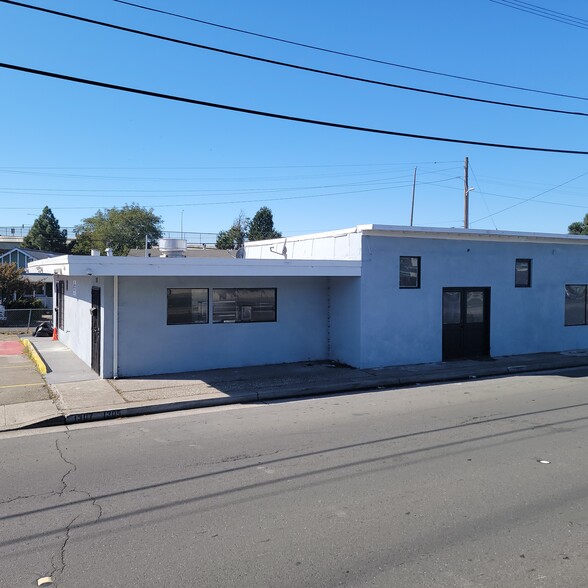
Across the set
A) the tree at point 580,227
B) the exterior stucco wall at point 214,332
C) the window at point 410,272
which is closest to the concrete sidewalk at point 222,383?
the exterior stucco wall at point 214,332

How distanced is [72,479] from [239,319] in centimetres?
807

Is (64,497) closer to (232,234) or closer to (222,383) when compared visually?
(222,383)

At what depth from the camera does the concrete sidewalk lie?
31.0ft

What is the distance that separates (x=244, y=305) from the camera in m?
13.9

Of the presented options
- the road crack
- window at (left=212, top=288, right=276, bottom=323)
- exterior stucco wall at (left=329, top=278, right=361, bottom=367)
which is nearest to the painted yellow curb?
window at (left=212, top=288, right=276, bottom=323)

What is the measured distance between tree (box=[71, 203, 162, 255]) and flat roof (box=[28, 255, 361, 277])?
199ft

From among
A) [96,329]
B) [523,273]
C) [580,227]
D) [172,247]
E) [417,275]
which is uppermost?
[580,227]

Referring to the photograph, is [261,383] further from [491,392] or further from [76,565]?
[76,565]

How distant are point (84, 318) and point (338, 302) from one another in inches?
278

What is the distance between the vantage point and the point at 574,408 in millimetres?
9367

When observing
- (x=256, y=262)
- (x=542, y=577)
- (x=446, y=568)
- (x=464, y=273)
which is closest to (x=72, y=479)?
(x=446, y=568)

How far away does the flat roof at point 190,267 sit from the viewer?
10656mm

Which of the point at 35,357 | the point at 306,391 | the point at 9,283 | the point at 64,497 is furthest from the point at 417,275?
the point at 9,283

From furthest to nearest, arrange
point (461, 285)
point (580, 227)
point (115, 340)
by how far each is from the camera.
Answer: point (580, 227) → point (461, 285) → point (115, 340)
